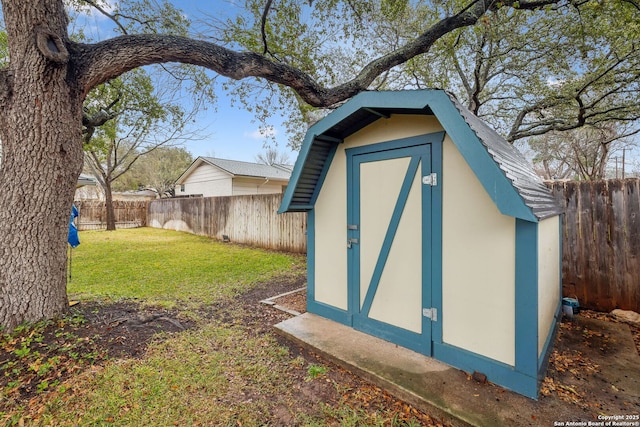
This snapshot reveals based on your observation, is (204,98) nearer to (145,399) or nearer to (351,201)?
(351,201)

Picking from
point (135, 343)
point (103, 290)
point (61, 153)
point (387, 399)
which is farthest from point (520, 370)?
point (103, 290)

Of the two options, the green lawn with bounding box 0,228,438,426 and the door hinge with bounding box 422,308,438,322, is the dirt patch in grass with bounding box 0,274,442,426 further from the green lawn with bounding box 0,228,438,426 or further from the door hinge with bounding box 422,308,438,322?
the door hinge with bounding box 422,308,438,322

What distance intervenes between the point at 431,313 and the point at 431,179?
1324 mm

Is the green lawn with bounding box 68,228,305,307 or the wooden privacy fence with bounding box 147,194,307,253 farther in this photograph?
the wooden privacy fence with bounding box 147,194,307,253

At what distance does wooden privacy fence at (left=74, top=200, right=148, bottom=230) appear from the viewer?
15886 millimetres

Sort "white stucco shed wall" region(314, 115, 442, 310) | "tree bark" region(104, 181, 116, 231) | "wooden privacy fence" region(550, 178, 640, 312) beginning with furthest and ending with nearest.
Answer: "tree bark" region(104, 181, 116, 231), "wooden privacy fence" region(550, 178, 640, 312), "white stucco shed wall" region(314, 115, 442, 310)

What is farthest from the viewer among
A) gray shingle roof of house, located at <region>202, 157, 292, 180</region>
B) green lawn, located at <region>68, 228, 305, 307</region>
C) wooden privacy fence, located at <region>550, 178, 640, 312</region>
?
gray shingle roof of house, located at <region>202, 157, 292, 180</region>

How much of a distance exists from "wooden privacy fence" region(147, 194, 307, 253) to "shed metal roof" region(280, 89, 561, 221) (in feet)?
14.9

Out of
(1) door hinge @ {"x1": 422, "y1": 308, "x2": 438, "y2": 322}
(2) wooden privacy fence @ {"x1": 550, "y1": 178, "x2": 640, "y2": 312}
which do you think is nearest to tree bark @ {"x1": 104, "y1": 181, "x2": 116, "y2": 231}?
(1) door hinge @ {"x1": 422, "y1": 308, "x2": 438, "y2": 322}

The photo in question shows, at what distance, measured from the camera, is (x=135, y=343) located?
121 inches

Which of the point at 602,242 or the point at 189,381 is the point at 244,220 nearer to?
the point at 189,381

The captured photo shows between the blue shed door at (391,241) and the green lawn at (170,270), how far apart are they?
2.76 metres

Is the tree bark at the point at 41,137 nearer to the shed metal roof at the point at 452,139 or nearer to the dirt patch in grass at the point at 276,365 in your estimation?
the dirt patch in grass at the point at 276,365

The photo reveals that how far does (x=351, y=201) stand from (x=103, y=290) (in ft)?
15.6
